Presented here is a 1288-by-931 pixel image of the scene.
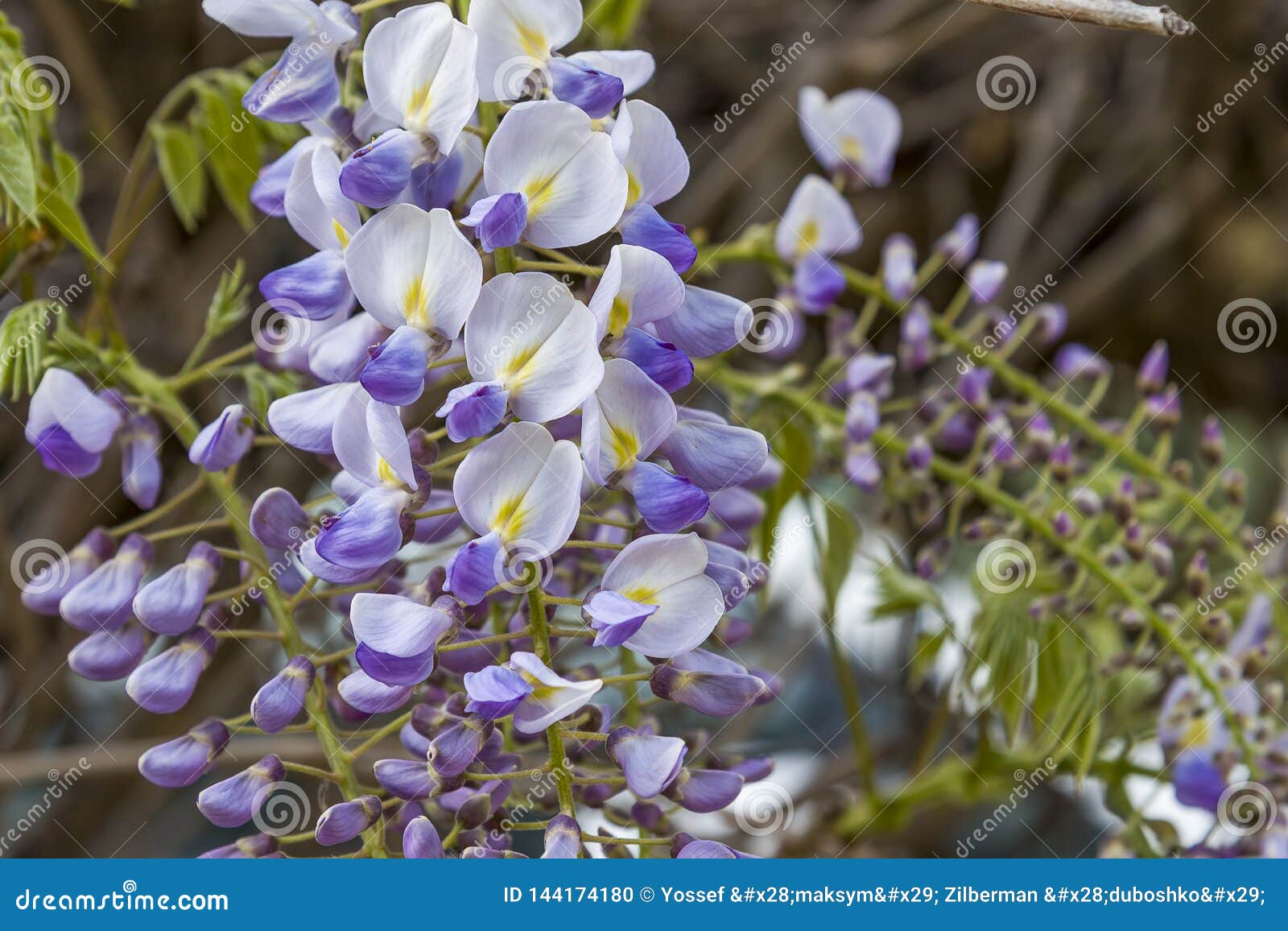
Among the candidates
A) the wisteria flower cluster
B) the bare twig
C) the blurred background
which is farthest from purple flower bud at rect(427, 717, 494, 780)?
the blurred background

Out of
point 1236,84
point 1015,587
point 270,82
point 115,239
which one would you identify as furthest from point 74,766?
point 1236,84

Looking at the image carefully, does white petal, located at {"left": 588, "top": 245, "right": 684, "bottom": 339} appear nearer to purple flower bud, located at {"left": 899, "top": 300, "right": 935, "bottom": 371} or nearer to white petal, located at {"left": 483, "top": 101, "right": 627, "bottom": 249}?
white petal, located at {"left": 483, "top": 101, "right": 627, "bottom": 249}

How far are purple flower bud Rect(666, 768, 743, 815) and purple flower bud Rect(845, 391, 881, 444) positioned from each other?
28 cm

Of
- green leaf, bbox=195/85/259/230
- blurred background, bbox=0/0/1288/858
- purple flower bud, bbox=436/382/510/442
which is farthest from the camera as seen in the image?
blurred background, bbox=0/0/1288/858

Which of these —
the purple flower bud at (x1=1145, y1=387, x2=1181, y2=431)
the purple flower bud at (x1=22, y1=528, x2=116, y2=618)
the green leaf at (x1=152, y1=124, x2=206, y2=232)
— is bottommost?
the purple flower bud at (x1=22, y1=528, x2=116, y2=618)

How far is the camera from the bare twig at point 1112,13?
47cm

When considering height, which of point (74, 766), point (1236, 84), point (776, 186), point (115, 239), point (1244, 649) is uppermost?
point (1236, 84)

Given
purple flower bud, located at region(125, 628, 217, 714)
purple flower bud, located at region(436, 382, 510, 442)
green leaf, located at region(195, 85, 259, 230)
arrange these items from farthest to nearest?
green leaf, located at region(195, 85, 259, 230) < purple flower bud, located at region(125, 628, 217, 714) < purple flower bud, located at region(436, 382, 510, 442)

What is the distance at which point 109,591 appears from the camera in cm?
56

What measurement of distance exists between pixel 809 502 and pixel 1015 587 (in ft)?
0.43

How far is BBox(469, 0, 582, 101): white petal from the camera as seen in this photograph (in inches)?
18.8

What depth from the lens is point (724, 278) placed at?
51.3 inches

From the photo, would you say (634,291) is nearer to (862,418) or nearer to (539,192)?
(539,192)

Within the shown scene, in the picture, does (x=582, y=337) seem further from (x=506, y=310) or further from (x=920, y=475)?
(x=920, y=475)
